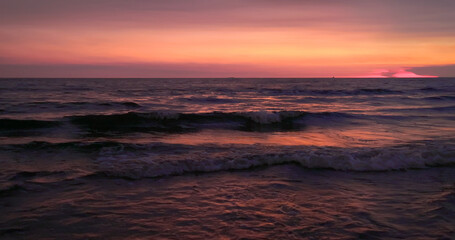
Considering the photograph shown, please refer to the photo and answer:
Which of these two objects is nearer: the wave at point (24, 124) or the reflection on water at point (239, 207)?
the reflection on water at point (239, 207)

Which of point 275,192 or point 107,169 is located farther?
point 107,169

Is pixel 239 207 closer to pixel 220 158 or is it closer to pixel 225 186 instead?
pixel 225 186

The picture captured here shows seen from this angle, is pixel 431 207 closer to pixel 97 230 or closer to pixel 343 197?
pixel 343 197

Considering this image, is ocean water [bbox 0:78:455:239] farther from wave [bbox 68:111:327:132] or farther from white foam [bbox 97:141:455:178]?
wave [bbox 68:111:327:132]

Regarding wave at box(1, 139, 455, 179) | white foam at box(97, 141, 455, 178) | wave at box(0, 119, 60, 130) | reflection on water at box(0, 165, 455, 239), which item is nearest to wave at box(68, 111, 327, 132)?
wave at box(0, 119, 60, 130)

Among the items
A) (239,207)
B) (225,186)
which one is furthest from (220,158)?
(239,207)

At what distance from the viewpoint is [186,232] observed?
3641mm

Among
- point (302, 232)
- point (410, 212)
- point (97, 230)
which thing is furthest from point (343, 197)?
point (97, 230)

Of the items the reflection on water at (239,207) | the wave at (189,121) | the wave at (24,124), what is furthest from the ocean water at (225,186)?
the wave at (189,121)

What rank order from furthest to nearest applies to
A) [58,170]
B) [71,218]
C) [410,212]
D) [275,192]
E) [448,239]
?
[58,170], [275,192], [410,212], [71,218], [448,239]

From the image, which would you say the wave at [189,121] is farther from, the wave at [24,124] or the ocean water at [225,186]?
the ocean water at [225,186]

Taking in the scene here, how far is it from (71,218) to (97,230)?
1.78 feet

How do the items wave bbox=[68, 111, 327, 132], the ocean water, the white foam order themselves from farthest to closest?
wave bbox=[68, 111, 327, 132] → the white foam → the ocean water

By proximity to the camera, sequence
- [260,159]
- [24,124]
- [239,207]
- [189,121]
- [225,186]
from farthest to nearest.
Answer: [189,121] → [24,124] → [260,159] → [225,186] → [239,207]
